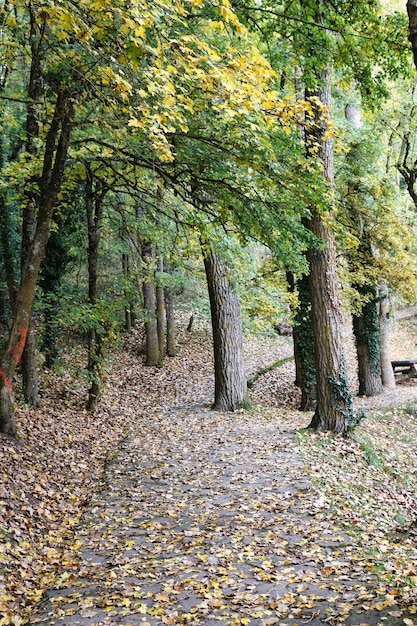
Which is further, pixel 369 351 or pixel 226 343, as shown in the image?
pixel 369 351

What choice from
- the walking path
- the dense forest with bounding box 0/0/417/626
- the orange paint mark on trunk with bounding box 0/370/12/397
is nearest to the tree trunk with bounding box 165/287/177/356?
the dense forest with bounding box 0/0/417/626

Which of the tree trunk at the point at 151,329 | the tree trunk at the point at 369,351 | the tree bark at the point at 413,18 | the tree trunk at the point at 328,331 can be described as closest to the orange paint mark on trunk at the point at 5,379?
the tree trunk at the point at 328,331

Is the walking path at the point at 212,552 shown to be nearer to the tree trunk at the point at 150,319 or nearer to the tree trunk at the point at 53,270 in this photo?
the tree trunk at the point at 53,270

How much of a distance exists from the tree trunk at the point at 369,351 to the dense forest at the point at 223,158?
0.07 meters

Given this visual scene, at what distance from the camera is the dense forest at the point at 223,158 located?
17.4 feet

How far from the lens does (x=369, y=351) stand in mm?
16859

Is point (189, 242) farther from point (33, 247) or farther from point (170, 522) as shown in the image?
point (170, 522)

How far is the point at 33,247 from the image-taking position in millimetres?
7504

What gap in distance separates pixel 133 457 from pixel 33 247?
13.4 ft

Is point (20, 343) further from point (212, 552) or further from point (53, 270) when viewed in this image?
point (53, 270)

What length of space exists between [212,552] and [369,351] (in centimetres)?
1276

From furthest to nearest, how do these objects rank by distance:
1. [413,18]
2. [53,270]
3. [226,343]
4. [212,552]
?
[53,270] → [226,343] → [212,552] → [413,18]

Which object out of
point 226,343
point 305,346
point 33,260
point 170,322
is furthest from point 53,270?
point 305,346

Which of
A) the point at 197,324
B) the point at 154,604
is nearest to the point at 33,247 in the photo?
the point at 154,604
